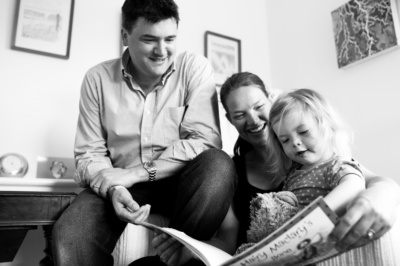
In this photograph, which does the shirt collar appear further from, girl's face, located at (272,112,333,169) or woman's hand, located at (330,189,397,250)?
woman's hand, located at (330,189,397,250)

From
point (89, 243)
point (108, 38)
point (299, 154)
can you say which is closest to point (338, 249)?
point (299, 154)

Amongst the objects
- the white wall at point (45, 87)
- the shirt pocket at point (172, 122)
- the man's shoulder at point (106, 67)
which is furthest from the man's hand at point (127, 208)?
the white wall at point (45, 87)

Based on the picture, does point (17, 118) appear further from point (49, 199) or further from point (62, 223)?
point (62, 223)

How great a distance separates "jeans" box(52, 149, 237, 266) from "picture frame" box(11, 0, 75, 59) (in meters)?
0.95

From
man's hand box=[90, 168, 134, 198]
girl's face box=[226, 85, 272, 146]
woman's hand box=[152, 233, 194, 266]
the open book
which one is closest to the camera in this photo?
the open book

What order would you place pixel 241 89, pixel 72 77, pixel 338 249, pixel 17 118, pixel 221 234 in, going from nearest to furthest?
pixel 338 249 → pixel 221 234 → pixel 241 89 → pixel 17 118 → pixel 72 77

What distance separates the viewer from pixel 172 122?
1.17 m

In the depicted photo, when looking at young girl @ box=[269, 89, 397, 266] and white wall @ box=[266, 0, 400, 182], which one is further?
white wall @ box=[266, 0, 400, 182]

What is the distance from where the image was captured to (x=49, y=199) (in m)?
1.05

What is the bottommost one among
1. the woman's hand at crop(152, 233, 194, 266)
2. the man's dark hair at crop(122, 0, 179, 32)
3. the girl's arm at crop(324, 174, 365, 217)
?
the woman's hand at crop(152, 233, 194, 266)

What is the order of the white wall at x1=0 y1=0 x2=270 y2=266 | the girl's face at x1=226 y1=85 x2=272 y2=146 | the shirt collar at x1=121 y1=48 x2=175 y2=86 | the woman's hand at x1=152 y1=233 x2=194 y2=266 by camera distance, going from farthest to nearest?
the white wall at x1=0 y1=0 x2=270 y2=266 < the shirt collar at x1=121 y1=48 x2=175 y2=86 < the girl's face at x1=226 y1=85 x2=272 y2=146 < the woman's hand at x1=152 y1=233 x2=194 y2=266

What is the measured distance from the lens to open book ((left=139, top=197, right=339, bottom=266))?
18.6 inches

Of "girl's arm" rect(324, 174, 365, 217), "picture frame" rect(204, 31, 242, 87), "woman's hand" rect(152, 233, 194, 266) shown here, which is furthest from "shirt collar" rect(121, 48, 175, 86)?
"picture frame" rect(204, 31, 242, 87)

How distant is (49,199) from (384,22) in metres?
1.61
